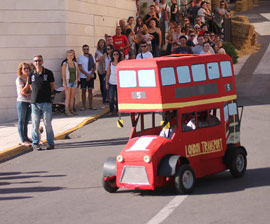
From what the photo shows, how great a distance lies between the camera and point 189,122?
11945mm

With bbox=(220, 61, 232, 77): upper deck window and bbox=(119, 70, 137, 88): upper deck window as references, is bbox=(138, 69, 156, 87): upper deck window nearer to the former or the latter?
bbox=(119, 70, 137, 88): upper deck window

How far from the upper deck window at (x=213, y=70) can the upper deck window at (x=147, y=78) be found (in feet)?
3.64

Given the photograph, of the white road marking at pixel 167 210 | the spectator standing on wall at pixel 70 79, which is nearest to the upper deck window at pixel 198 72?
the white road marking at pixel 167 210

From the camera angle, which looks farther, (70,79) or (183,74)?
(70,79)

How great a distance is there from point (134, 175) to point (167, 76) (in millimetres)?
1654

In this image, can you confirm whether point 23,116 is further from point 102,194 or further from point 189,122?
point 189,122

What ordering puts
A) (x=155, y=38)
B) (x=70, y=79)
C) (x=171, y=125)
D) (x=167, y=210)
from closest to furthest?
(x=167, y=210) < (x=171, y=125) < (x=70, y=79) < (x=155, y=38)

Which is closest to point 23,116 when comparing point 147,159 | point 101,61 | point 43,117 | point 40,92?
point 43,117

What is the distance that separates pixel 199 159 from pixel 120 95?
5.54ft

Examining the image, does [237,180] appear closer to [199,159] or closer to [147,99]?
[199,159]

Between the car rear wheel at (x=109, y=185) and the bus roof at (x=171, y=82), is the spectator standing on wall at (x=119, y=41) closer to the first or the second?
the bus roof at (x=171, y=82)

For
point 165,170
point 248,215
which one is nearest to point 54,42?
point 165,170

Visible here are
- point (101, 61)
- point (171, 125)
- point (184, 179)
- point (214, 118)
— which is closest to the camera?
point (184, 179)

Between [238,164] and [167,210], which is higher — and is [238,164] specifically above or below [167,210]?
above
